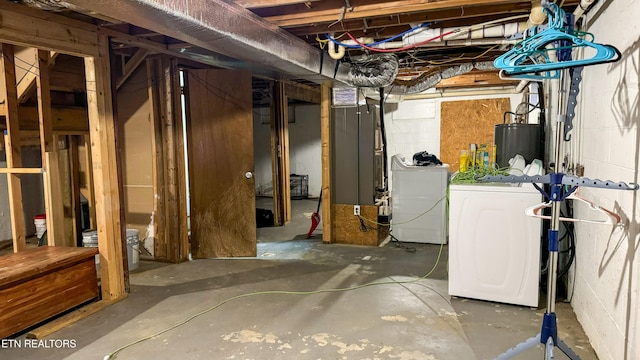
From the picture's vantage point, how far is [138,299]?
3217 mm

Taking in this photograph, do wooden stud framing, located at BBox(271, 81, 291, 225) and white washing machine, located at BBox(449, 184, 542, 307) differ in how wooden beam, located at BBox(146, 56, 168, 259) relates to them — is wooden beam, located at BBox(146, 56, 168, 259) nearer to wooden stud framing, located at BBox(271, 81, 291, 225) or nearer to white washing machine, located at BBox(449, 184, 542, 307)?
wooden stud framing, located at BBox(271, 81, 291, 225)

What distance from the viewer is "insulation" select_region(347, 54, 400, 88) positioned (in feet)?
13.1

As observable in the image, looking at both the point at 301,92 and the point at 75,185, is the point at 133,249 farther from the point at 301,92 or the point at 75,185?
the point at 301,92

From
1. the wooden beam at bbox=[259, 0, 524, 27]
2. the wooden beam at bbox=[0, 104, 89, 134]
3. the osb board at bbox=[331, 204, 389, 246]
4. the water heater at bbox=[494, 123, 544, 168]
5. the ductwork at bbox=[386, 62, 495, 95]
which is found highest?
the wooden beam at bbox=[259, 0, 524, 27]

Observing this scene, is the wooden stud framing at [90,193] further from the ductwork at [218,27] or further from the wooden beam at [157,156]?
the ductwork at [218,27]

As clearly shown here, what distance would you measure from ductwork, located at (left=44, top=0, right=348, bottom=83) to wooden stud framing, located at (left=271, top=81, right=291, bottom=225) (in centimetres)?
244

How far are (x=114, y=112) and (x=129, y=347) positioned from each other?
1707mm

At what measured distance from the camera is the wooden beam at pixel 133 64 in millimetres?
4000

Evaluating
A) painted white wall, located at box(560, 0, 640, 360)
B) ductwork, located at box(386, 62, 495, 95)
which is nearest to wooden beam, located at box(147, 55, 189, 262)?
ductwork, located at box(386, 62, 495, 95)

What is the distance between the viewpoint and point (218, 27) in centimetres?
232

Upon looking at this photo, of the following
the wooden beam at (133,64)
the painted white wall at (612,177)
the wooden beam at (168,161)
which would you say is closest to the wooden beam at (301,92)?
the wooden beam at (168,161)

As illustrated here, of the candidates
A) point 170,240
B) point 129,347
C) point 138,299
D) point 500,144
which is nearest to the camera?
point 129,347

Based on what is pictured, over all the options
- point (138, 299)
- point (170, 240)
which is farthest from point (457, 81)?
point (138, 299)

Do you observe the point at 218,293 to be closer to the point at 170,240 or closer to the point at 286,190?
the point at 170,240
